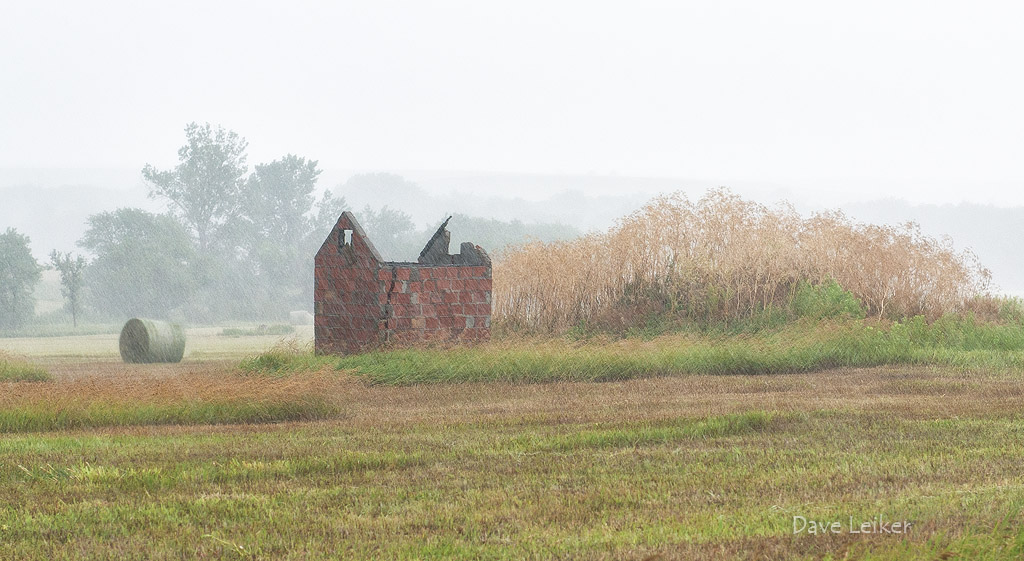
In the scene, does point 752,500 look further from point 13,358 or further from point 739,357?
point 13,358

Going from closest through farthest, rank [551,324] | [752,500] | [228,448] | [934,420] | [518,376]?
[752,500] → [228,448] → [934,420] → [518,376] → [551,324]

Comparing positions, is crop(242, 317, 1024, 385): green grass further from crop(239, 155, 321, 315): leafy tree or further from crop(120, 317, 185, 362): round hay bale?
crop(239, 155, 321, 315): leafy tree

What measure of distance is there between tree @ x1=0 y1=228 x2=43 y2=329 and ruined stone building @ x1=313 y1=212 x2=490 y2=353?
3193cm

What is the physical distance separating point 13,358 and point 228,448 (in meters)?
10.2

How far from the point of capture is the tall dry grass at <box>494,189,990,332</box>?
1905cm

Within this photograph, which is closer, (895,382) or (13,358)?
(895,382)

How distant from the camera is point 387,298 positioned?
52.6 feet

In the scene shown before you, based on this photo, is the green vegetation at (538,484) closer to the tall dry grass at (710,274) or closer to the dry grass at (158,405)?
the dry grass at (158,405)

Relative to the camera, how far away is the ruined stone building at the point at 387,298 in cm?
1600

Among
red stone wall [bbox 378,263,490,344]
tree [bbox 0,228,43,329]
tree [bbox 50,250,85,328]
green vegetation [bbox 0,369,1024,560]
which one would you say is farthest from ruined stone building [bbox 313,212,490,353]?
tree [bbox 0,228,43,329]

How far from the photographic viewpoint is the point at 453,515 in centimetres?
571

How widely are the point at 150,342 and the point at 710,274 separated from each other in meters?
10.4

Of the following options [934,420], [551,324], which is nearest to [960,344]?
[551,324]


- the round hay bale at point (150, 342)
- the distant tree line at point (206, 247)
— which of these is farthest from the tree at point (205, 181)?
the round hay bale at point (150, 342)
